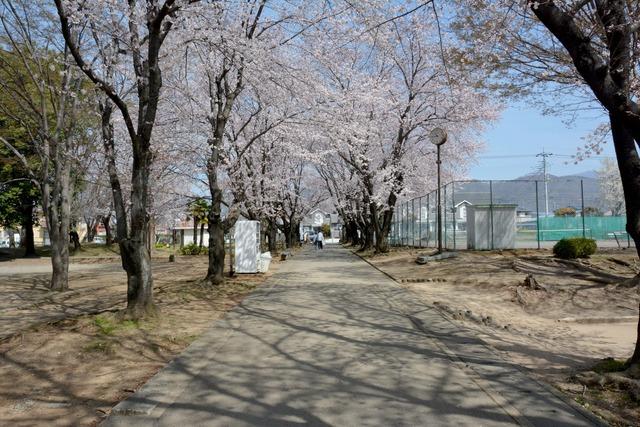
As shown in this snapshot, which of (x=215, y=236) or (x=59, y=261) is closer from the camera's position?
(x=215, y=236)

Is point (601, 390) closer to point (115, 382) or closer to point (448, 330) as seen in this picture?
point (448, 330)

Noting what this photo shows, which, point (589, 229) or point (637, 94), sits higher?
point (637, 94)

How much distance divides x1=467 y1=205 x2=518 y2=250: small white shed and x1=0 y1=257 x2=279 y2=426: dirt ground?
45.9 ft

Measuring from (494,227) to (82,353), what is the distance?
64.9 feet

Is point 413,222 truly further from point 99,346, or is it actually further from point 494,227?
point 99,346

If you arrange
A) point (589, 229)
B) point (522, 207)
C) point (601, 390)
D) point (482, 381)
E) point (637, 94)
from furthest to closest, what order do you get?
point (589, 229) < point (522, 207) < point (637, 94) < point (482, 381) < point (601, 390)

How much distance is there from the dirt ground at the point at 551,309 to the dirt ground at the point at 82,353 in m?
4.58

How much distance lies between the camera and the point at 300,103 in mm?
16297


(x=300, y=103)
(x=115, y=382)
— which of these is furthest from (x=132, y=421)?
(x=300, y=103)

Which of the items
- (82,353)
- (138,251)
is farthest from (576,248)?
(82,353)

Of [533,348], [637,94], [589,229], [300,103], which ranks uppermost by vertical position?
[300,103]

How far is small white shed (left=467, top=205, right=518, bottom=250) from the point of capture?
2367 centimetres

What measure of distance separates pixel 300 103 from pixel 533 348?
1052cm

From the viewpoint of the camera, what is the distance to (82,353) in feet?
23.2
